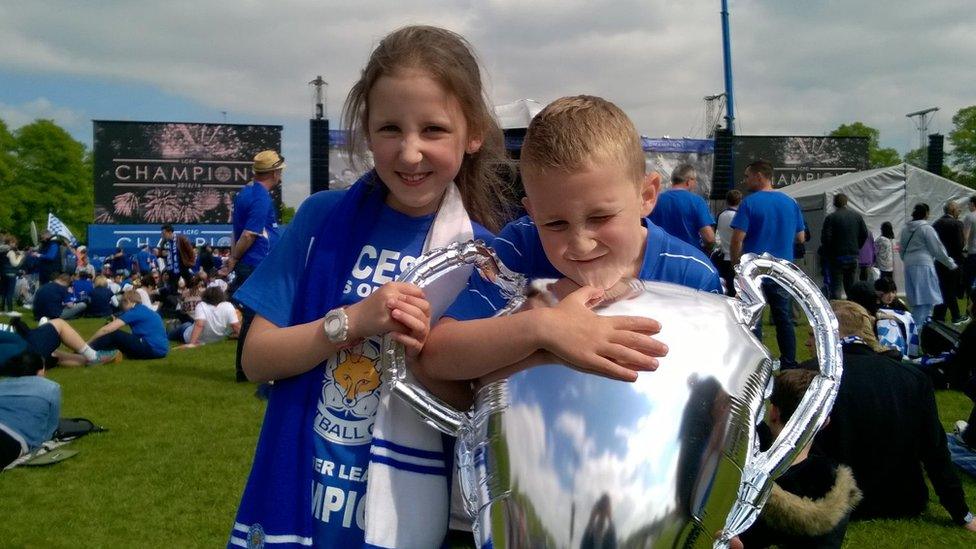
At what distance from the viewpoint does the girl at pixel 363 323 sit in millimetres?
1253

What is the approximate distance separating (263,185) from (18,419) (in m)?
2.35

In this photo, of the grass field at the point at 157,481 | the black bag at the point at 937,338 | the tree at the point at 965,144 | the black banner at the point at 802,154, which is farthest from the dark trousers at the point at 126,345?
the tree at the point at 965,144

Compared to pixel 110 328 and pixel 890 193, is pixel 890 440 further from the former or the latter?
pixel 890 193

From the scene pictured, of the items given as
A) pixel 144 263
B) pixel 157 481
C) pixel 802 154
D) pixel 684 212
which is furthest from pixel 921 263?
pixel 802 154

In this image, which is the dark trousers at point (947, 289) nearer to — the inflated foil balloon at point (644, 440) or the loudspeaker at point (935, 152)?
the inflated foil balloon at point (644, 440)

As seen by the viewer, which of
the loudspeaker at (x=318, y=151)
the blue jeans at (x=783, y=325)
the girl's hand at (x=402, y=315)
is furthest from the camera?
the loudspeaker at (x=318, y=151)

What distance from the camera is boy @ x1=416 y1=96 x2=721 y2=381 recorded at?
103 cm

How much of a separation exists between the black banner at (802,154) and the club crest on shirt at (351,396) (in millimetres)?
29272

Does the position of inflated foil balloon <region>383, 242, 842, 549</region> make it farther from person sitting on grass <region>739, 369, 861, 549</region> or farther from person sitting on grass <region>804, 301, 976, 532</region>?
person sitting on grass <region>804, 301, 976, 532</region>

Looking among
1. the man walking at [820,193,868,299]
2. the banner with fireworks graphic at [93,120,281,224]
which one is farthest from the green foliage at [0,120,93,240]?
the man walking at [820,193,868,299]

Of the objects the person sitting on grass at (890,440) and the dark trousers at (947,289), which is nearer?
the person sitting on grass at (890,440)

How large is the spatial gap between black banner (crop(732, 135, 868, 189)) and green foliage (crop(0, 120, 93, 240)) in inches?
1666

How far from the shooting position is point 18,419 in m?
4.87

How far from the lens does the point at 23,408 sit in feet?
16.2
